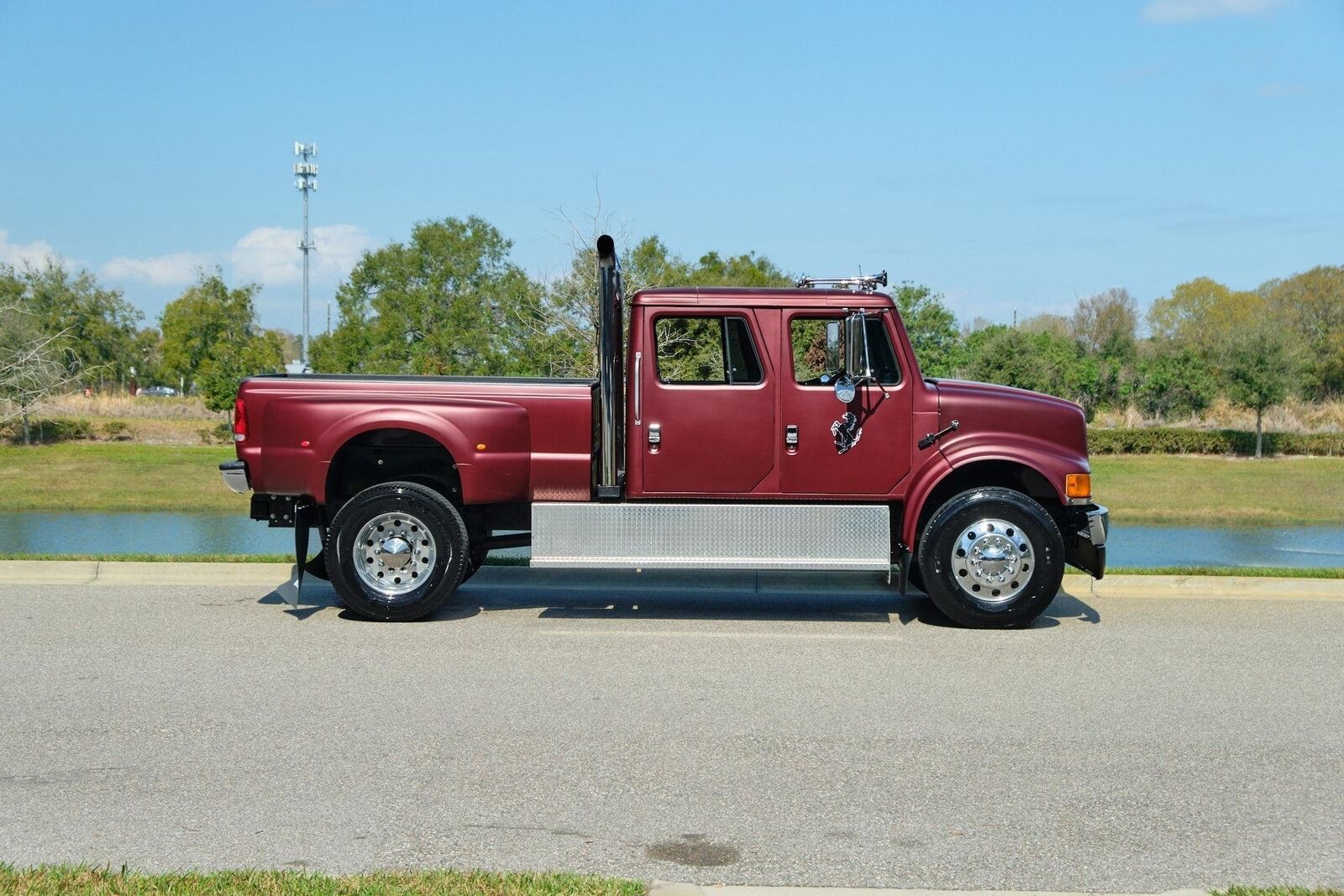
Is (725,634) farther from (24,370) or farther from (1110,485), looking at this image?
(24,370)

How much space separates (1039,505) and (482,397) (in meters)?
4.09

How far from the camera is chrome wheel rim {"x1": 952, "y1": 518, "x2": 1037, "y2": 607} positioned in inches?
363

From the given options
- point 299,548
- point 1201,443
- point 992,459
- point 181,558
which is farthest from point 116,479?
point 1201,443

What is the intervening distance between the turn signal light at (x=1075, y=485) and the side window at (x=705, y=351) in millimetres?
2337

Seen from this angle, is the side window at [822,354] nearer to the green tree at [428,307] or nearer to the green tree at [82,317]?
the green tree at [428,307]

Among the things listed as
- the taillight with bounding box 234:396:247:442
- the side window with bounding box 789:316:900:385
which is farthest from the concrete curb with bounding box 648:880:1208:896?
the taillight with bounding box 234:396:247:442

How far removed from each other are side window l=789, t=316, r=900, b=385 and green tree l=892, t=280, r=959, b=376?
29494mm

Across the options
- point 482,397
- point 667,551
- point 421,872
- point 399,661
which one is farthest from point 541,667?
point 421,872

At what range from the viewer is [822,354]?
31.6ft

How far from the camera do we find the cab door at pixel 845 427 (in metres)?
9.47

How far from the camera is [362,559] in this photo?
9.48m

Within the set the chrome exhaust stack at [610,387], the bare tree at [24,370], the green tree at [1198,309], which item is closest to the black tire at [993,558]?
the chrome exhaust stack at [610,387]

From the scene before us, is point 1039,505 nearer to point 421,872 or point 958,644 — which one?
point 958,644

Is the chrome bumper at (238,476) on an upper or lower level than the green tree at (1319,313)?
lower
